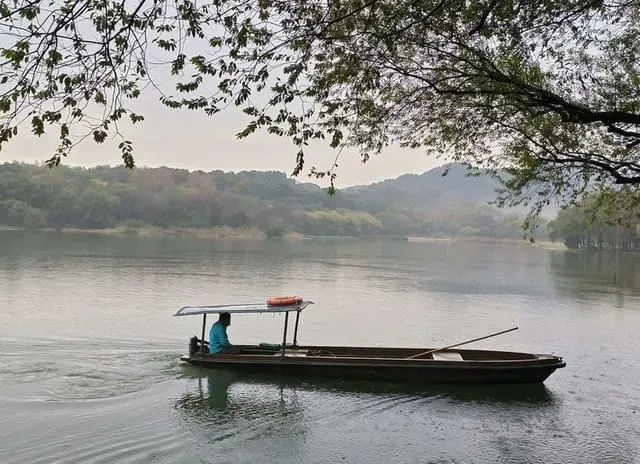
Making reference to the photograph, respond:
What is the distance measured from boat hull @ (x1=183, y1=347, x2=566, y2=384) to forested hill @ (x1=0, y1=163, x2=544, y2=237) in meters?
87.4

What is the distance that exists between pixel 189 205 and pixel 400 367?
10269 centimetres

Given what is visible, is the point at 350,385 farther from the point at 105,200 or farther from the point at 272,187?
the point at 272,187

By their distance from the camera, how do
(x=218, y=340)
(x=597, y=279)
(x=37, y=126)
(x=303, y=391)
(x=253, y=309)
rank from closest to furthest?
(x=37, y=126), (x=303, y=391), (x=253, y=309), (x=218, y=340), (x=597, y=279)

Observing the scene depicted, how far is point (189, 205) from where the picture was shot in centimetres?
11044

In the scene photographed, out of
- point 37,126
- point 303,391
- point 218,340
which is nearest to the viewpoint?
point 37,126

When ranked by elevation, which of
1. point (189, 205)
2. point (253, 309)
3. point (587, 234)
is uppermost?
point (189, 205)

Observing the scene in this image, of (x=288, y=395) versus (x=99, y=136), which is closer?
(x=99, y=136)

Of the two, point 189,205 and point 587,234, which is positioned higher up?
point 189,205

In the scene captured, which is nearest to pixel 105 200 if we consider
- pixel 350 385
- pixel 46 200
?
pixel 46 200

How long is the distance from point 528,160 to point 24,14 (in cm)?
849

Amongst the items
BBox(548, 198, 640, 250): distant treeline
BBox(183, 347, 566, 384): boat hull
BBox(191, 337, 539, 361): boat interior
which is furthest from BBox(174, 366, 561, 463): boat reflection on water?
BBox(548, 198, 640, 250): distant treeline

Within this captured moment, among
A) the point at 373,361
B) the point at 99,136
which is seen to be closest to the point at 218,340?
the point at 373,361

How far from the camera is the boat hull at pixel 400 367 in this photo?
11141 millimetres

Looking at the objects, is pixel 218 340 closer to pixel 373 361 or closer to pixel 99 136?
pixel 373 361
